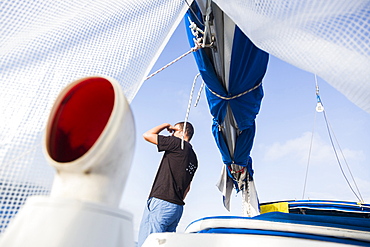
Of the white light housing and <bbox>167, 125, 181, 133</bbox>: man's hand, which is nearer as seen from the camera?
the white light housing

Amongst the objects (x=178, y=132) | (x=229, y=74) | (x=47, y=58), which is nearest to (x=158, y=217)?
(x=178, y=132)

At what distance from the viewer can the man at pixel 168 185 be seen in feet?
4.88

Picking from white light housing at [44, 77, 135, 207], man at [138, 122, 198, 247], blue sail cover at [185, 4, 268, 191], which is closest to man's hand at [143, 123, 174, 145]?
man at [138, 122, 198, 247]

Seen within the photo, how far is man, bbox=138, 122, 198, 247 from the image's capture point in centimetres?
149

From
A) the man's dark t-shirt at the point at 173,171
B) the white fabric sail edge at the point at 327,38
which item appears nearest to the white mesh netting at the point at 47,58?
the white fabric sail edge at the point at 327,38

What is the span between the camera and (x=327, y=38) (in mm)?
416

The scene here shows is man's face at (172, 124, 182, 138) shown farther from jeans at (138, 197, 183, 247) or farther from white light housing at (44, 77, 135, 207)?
white light housing at (44, 77, 135, 207)

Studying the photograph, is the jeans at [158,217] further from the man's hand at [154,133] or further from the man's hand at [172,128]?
the man's hand at [172,128]

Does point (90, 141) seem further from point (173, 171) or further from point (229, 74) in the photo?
point (173, 171)

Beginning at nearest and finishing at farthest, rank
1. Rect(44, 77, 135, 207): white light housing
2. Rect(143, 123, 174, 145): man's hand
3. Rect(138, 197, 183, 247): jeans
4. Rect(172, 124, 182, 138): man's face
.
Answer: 1. Rect(44, 77, 135, 207): white light housing
2. Rect(138, 197, 183, 247): jeans
3. Rect(143, 123, 174, 145): man's hand
4. Rect(172, 124, 182, 138): man's face

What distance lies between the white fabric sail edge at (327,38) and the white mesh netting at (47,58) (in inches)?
10.6

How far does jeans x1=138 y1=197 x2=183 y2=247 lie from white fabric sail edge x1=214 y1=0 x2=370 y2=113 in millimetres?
1191

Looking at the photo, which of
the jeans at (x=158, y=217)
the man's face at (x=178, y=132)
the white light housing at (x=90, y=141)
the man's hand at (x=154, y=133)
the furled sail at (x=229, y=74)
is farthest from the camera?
→ the man's face at (x=178, y=132)

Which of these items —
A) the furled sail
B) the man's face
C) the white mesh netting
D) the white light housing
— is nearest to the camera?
the white light housing
